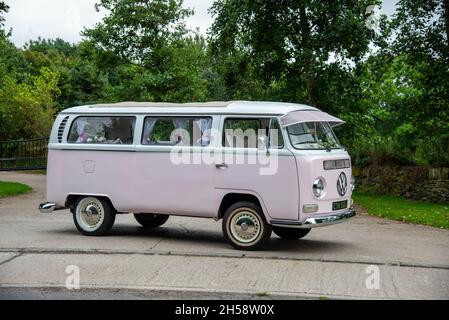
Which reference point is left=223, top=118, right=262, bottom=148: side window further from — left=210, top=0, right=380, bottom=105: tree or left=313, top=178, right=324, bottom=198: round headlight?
left=210, top=0, right=380, bottom=105: tree

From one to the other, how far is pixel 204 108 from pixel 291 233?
108 inches

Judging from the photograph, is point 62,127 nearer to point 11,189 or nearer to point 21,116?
point 11,189

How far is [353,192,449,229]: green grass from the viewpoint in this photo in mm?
16719

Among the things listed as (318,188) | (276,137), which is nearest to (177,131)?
(276,137)

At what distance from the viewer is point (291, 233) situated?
39.9ft

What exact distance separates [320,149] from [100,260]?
374 centimetres

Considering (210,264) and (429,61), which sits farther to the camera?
(429,61)

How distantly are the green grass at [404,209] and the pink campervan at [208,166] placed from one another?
5.74 m

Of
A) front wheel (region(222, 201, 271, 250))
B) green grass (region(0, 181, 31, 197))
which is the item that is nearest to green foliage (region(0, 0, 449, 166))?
green grass (region(0, 181, 31, 197))

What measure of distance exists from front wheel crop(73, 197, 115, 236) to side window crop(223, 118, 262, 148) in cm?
258

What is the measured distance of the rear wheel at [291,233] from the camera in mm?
12070

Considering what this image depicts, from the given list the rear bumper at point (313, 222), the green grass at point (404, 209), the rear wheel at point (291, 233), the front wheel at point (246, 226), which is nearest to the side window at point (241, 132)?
the front wheel at point (246, 226)

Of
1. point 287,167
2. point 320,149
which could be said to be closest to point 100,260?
point 287,167

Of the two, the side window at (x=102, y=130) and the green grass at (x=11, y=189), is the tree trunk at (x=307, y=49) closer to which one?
the green grass at (x=11, y=189)
